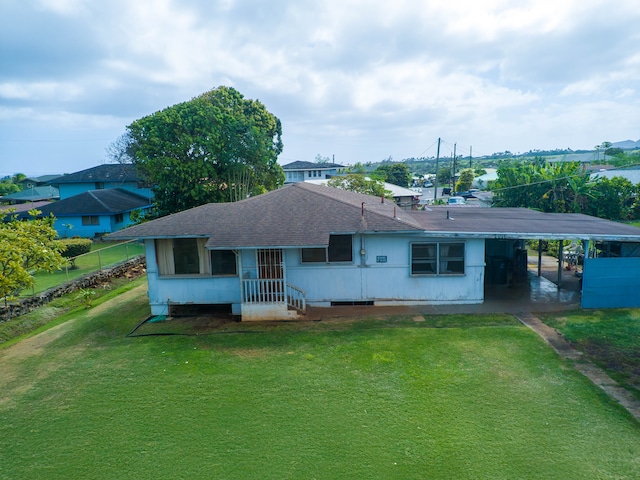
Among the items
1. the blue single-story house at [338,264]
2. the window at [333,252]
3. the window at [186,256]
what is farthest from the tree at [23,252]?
the window at [333,252]

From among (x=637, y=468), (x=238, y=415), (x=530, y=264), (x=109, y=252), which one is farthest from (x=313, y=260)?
(x=109, y=252)

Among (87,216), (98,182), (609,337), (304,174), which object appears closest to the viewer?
(609,337)

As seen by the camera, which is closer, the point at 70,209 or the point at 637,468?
the point at 637,468

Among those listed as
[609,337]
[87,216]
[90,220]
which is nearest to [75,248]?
[90,220]

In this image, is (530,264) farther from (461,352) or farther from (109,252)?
(109,252)

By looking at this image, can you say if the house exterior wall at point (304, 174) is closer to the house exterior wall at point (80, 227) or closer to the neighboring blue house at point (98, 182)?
the neighboring blue house at point (98, 182)

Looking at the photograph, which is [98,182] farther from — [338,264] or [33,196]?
[338,264]
